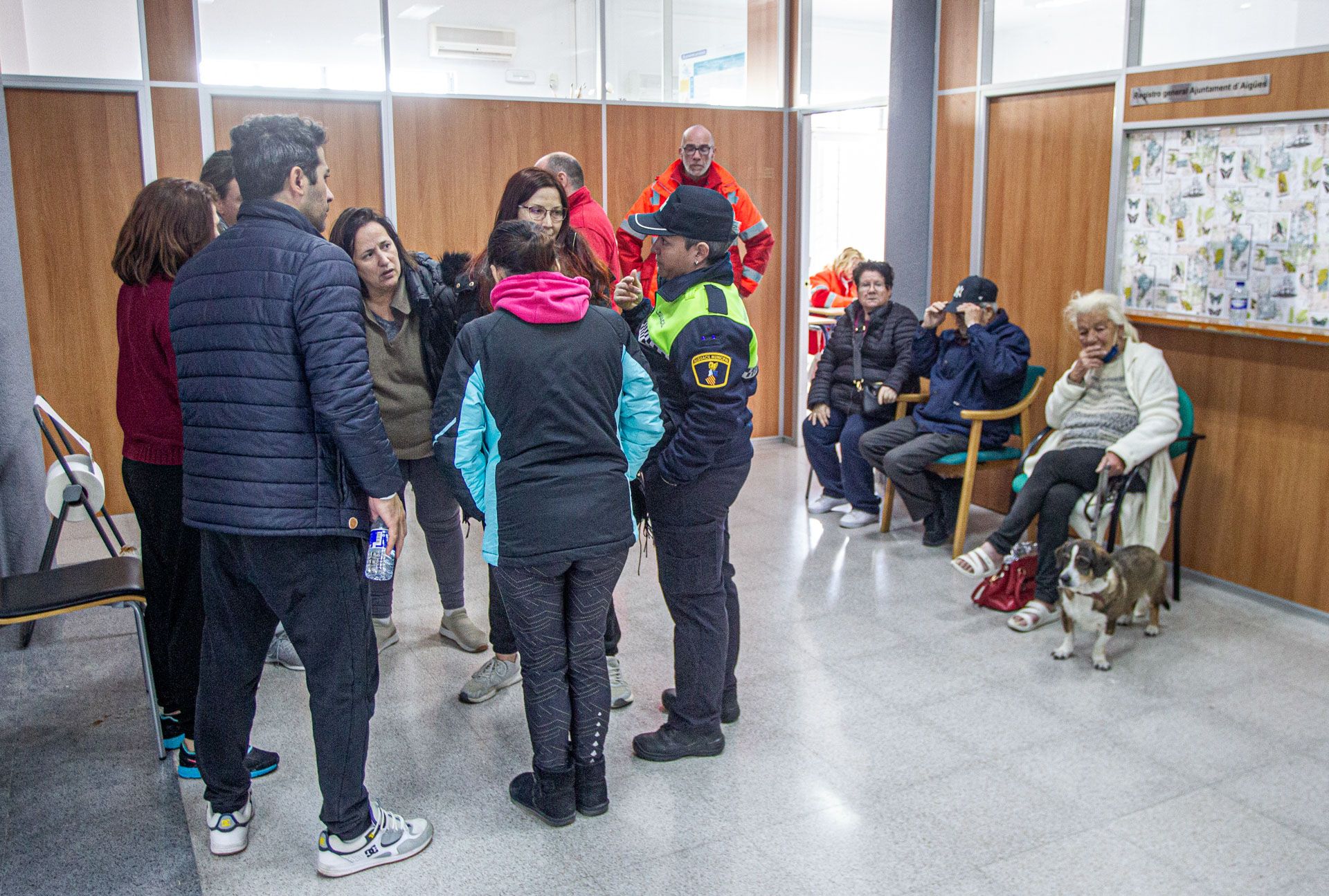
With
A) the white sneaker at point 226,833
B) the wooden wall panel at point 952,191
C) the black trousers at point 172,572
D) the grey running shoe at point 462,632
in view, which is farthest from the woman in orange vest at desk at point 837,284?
the white sneaker at point 226,833

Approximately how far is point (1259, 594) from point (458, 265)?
3.40 metres

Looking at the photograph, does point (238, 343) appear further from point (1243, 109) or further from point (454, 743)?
point (1243, 109)

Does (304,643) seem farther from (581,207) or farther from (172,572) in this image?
(581,207)

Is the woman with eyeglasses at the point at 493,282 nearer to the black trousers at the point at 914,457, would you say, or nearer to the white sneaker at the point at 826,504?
the black trousers at the point at 914,457

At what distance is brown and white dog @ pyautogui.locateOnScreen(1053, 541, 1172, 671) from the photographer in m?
3.80

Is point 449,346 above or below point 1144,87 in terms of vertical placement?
below

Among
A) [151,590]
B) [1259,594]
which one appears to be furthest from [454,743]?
[1259,594]

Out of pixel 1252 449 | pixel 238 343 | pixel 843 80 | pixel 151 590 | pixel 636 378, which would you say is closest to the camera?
pixel 238 343

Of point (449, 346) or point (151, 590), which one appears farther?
point (449, 346)

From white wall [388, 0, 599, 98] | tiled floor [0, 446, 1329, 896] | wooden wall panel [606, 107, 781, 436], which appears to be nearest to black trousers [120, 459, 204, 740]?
tiled floor [0, 446, 1329, 896]

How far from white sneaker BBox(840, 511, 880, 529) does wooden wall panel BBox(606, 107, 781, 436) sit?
1472 millimetres

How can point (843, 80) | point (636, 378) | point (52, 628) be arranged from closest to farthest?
point (636, 378) → point (52, 628) → point (843, 80)

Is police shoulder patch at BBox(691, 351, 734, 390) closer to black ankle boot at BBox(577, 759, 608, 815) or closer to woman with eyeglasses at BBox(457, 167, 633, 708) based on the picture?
woman with eyeglasses at BBox(457, 167, 633, 708)

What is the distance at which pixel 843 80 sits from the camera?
260 inches
